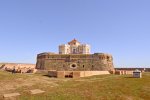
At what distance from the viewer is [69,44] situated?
72.4 meters

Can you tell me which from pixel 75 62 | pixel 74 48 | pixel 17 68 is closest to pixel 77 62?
pixel 75 62

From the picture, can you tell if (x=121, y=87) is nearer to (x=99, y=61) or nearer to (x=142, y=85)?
(x=142, y=85)

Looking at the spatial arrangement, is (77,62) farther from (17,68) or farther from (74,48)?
(17,68)

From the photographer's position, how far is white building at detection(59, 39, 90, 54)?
68.8 m

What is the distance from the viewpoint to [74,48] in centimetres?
7081

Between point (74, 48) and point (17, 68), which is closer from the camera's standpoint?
point (17, 68)

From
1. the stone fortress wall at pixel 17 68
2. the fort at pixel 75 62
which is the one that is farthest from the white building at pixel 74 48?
the stone fortress wall at pixel 17 68

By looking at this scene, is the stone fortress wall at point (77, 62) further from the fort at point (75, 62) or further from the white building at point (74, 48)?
the white building at point (74, 48)

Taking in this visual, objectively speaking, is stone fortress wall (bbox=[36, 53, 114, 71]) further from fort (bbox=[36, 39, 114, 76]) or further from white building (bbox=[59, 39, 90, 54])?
white building (bbox=[59, 39, 90, 54])

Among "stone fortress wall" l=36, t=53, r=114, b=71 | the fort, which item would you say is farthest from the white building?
"stone fortress wall" l=36, t=53, r=114, b=71

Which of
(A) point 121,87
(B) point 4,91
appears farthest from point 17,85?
(A) point 121,87

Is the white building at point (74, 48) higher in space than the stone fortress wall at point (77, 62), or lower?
higher

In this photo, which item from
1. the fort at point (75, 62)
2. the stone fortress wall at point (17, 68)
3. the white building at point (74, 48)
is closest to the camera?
the stone fortress wall at point (17, 68)

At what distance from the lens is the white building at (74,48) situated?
226 feet
